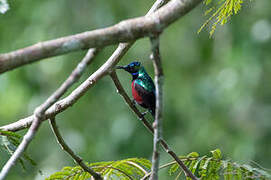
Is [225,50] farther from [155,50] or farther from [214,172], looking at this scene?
[155,50]

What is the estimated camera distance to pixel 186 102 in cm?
1298

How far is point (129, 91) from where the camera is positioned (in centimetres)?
1133

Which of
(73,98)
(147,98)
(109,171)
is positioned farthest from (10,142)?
(147,98)

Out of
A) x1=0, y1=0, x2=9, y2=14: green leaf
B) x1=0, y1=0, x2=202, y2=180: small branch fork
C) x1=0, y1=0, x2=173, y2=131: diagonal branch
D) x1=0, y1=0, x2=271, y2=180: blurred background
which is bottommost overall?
x1=0, y1=0, x2=271, y2=180: blurred background

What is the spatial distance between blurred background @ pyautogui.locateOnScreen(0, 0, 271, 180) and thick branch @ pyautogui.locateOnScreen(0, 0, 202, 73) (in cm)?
827

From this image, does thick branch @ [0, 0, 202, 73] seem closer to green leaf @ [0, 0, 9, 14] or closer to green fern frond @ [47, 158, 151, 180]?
green leaf @ [0, 0, 9, 14]

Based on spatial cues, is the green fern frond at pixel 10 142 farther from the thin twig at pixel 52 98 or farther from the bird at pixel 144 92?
the bird at pixel 144 92

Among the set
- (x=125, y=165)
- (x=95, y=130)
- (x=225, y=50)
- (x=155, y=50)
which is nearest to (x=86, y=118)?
(x=95, y=130)

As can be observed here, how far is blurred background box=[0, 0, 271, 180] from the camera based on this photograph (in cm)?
1141

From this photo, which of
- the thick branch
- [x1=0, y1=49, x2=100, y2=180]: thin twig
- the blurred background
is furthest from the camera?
the blurred background

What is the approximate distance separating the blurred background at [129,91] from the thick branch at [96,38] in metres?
8.27

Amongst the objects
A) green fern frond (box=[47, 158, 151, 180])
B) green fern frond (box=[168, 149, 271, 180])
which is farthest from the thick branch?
green fern frond (box=[47, 158, 151, 180])

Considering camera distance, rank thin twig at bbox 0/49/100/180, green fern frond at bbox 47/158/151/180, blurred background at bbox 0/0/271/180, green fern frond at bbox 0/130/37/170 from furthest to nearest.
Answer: blurred background at bbox 0/0/271/180 < green fern frond at bbox 47/158/151/180 < green fern frond at bbox 0/130/37/170 < thin twig at bbox 0/49/100/180

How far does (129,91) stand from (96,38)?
28.7 feet
